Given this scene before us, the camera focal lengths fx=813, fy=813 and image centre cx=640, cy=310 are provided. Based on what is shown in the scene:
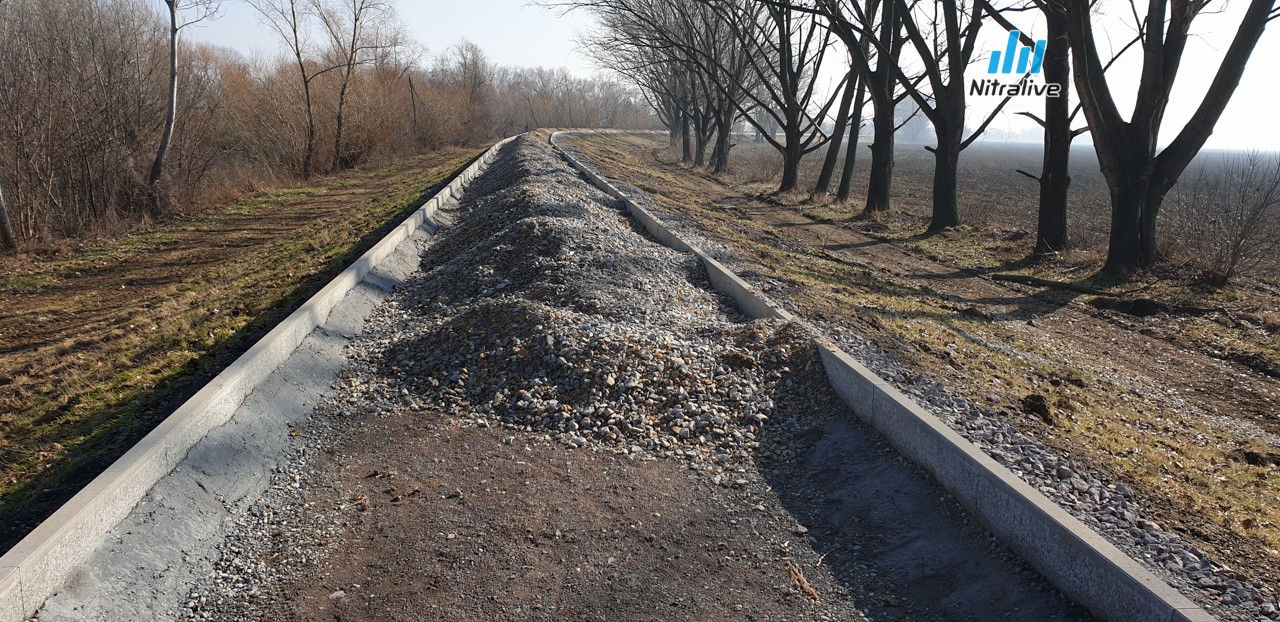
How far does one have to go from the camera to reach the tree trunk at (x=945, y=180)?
15641 millimetres

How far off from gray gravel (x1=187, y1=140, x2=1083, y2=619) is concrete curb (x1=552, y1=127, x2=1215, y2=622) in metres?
0.09

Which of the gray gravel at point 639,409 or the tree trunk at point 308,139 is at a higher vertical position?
the tree trunk at point 308,139

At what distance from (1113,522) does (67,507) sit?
442 centimetres

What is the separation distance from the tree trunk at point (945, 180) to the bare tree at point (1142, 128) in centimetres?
437

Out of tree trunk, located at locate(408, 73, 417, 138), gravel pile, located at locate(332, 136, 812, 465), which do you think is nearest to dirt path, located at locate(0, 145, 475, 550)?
gravel pile, located at locate(332, 136, 812, 465)

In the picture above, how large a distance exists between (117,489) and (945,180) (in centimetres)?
1549

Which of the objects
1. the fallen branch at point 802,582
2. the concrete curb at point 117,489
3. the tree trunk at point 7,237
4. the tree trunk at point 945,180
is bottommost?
the fallen branch at point 802,582

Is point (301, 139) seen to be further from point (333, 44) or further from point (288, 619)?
point (288, 619)

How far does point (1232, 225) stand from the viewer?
1069 centimetres

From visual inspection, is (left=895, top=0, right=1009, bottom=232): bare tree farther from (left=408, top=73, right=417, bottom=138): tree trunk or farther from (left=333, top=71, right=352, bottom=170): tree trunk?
(left=408, top=73, right=417, bottom=138): tree trunk

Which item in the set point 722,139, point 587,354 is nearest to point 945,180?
point 587,354

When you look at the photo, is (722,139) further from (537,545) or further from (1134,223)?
(537,545)


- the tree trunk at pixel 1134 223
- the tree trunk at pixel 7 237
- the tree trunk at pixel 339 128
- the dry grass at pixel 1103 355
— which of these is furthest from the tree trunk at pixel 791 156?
the tree trunk at pixel 7 237

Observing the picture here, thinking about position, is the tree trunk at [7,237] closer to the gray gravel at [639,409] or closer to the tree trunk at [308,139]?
the gray gravel at [639,409]
